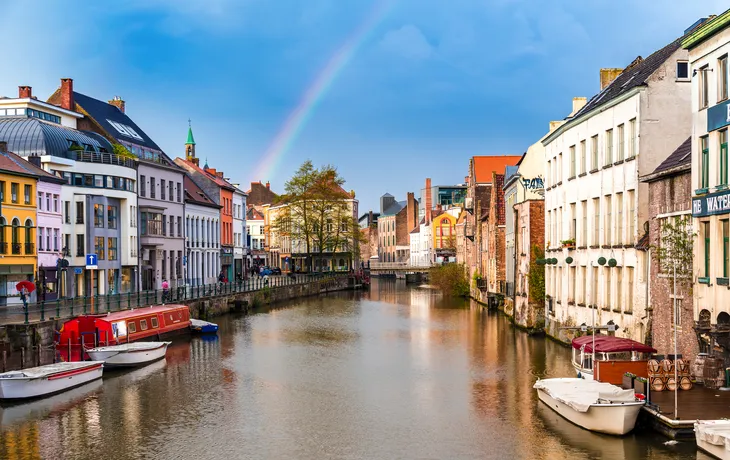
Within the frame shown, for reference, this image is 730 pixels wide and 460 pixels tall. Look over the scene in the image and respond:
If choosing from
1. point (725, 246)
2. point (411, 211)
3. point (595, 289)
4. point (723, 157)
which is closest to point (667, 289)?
point (725, 246)

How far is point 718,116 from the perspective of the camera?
2197 cm

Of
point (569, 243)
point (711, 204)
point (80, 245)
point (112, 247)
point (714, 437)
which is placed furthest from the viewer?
point (112, 247)

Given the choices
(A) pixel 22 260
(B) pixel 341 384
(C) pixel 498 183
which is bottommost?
(B) pixel 341 384

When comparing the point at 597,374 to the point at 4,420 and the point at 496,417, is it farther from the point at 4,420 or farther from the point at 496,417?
the point at 4,420

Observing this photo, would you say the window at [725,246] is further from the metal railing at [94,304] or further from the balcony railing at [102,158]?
the balcony railing at [102,158]

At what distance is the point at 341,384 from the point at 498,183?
36820mm

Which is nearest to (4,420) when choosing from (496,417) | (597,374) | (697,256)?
(496,417)

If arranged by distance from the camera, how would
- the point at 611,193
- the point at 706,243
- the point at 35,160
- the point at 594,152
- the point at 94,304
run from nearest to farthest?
the point at 706,243 < the point at 611,193 < the point at 594,152 < the point at 94,304 < the point at 35,160

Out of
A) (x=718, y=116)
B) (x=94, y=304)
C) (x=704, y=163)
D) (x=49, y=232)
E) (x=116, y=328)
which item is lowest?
(x=116, y=328)

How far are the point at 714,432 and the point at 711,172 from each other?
316 inches

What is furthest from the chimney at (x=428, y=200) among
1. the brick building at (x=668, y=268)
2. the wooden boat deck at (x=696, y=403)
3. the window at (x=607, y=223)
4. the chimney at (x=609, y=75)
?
the wooden boat deck at (x=696, y=403)

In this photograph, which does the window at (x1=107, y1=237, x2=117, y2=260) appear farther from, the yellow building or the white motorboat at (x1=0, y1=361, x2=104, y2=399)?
the white motorboat at (x1=0, y1=361, x2=104, y2=399)

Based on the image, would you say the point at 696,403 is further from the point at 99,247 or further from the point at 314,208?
the point at 314,208

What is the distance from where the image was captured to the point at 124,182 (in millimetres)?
60688
